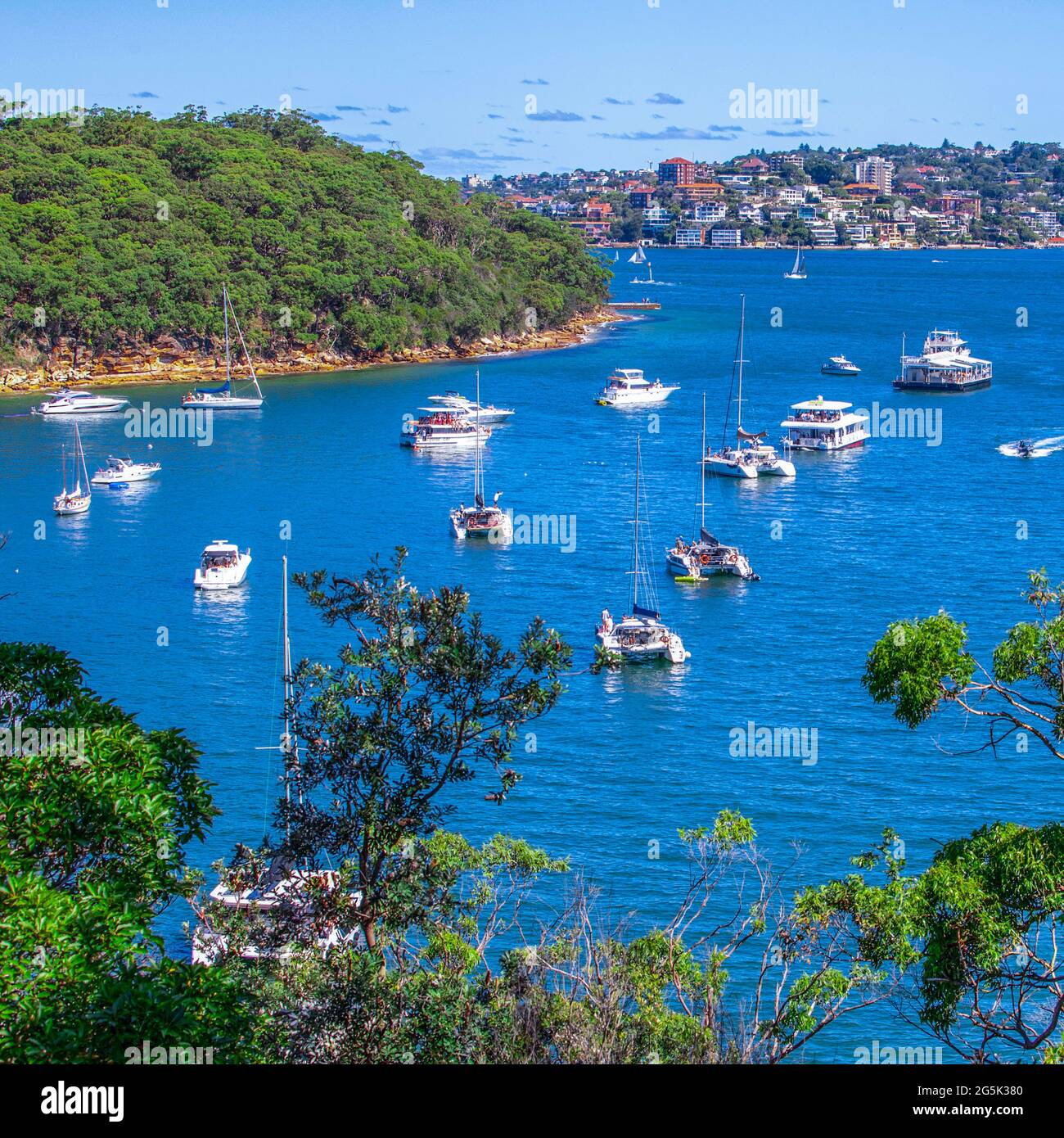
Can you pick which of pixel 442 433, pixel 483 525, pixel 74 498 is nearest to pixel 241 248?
pixel 442 433

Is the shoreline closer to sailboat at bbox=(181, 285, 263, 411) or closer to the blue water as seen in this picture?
the blue water

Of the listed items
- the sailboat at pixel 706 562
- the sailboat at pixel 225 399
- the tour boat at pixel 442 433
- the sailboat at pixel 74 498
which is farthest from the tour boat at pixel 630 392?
the sailboat at pixel 706 562

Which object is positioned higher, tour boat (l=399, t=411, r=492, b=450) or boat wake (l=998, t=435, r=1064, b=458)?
tour boat (l=399, t=411, r=492, b=450)

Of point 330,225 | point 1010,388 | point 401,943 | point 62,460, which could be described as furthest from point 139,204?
point 401,943

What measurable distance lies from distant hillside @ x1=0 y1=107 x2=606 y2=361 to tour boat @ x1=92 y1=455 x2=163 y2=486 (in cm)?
2205

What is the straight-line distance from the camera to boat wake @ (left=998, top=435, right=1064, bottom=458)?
54228 millimetres

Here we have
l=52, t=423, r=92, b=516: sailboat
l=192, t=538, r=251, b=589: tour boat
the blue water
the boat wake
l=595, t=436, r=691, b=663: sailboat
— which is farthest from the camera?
the boat wake

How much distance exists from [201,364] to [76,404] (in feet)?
42.1

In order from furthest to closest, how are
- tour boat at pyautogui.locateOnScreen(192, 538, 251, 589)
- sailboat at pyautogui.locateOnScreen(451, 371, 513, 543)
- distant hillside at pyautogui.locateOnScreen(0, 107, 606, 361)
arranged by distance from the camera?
1. distant hillside at pyautogui.locateOnScreen(0, 107, 606, 361)
2. sailboat at pyautogui.locateOnScreen(451, 371, 513, 543)
3. tour boat at pyautogui.locateOnScreen(192, 538, 251, 589)

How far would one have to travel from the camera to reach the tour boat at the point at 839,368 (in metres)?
75.2

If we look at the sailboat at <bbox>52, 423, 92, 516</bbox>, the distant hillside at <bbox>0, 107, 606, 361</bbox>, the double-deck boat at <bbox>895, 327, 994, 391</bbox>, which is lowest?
the sailboat at <bbox>52, 423, 92, 516</bbox>

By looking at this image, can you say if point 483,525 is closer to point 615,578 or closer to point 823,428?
point 615,578

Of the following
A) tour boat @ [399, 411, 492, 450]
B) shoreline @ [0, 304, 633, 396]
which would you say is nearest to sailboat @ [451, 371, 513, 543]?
tour boat @ [399, 411, 492, 450]
